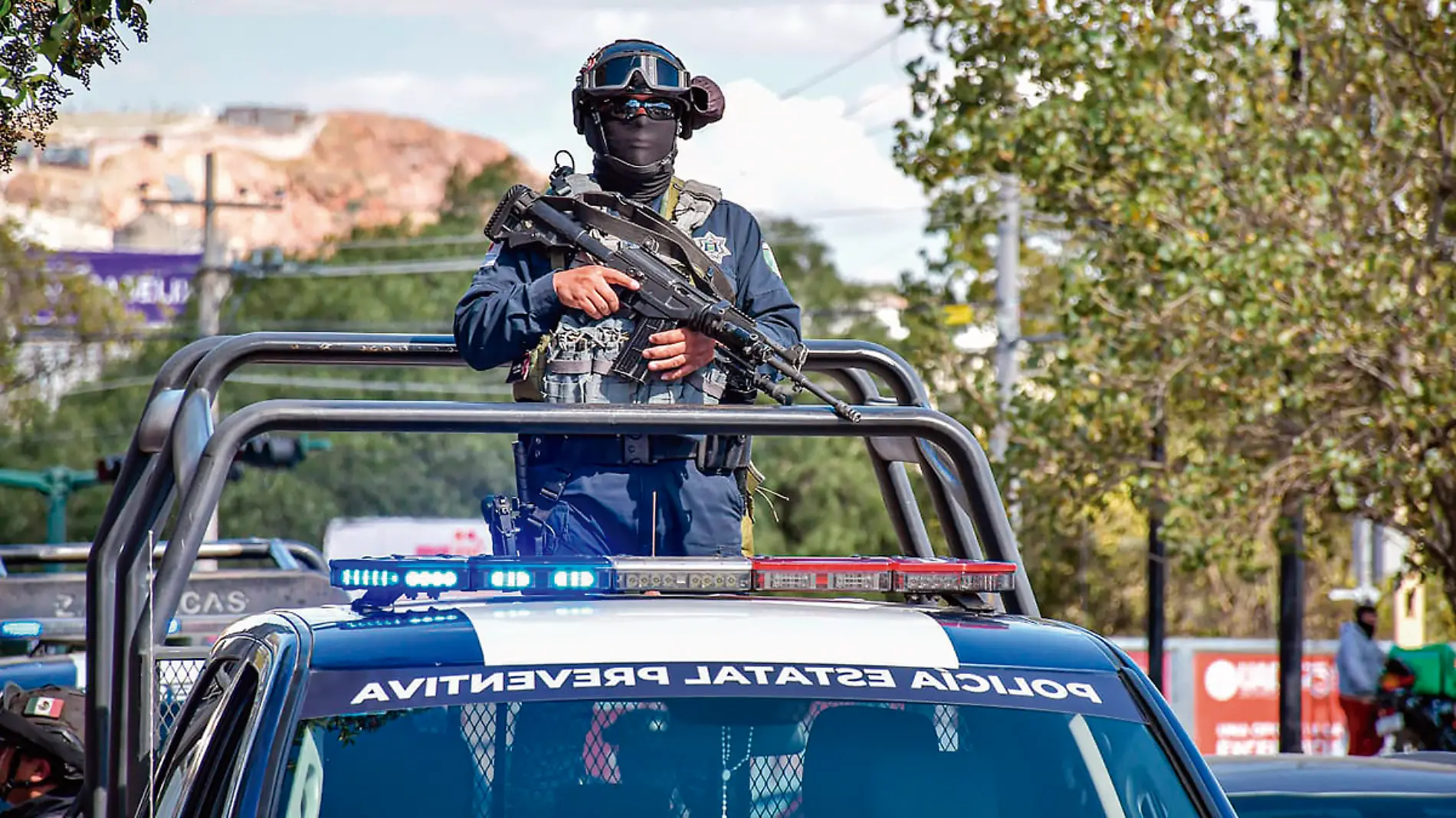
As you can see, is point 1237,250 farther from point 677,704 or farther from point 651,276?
point 677,704

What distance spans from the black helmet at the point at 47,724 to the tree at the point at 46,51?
63.6 inches

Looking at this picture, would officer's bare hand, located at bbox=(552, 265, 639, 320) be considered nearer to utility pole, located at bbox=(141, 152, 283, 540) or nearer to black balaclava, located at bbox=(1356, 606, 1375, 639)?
black balaclava, located at bbox=(1356, 606, 1375, 639)

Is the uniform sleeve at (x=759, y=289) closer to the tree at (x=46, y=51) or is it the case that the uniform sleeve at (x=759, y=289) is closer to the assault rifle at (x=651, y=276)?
the assault rifle at (x=651, y=276)

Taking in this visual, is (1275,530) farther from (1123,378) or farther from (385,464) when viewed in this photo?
(385,464)

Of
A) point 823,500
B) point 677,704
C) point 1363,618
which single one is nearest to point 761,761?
point 677,704

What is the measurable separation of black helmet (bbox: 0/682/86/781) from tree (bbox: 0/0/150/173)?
1.62 metres

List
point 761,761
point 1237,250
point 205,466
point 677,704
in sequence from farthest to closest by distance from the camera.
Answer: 1. point 1237,250
2. point 205,466
3. point 761,761
4. point 677,704

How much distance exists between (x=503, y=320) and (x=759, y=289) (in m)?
0.73

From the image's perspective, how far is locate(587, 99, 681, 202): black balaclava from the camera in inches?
194

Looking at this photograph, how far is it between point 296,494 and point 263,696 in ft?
158

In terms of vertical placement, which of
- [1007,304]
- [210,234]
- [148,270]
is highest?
[148,270]

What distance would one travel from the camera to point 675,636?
314cm

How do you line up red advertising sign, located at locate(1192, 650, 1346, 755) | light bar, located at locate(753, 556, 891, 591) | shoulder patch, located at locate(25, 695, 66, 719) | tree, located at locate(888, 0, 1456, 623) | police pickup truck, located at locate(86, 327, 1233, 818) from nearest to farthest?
police pickup truck, located at locate(86, 327, 1233, 818) → light bar, located at locate(753, 556, 891, 591) → shoulder patch, located at locate(25, 695, 66, 719) → tree, located at locate(888, 0, 1456, 623) → red advertising sign, located at locate(1192, 650, 1346, 755)

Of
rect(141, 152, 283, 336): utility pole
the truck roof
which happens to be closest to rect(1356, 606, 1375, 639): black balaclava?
the truck roof
